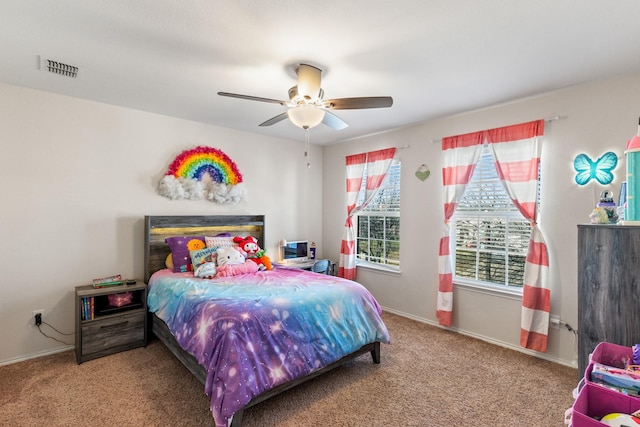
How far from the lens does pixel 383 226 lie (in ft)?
14.7

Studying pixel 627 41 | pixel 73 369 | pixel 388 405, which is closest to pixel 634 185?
pixel 627 41

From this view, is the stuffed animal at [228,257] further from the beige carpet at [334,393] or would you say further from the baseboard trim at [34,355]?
the baseboard trim at [34,355]

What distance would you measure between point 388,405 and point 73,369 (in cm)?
269

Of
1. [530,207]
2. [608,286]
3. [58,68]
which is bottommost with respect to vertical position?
[608,286]

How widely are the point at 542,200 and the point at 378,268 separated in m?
2.17

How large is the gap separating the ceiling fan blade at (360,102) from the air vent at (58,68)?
6.77 ft

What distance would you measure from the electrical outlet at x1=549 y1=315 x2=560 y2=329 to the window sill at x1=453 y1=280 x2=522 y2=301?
0.29 m

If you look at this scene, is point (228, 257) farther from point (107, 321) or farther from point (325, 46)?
point (325, 46)

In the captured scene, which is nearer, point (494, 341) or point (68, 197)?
point (68, 197)

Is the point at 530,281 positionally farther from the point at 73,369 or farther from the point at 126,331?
the point at 73,369

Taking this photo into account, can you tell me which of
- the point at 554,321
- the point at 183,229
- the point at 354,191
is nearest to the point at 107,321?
the point at 183,229

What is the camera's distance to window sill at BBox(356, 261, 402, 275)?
424 cm

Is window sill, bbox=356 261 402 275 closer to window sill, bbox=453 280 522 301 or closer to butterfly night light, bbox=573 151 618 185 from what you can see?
window sill, bbox=453 280 522 301

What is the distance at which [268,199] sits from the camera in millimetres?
4609
